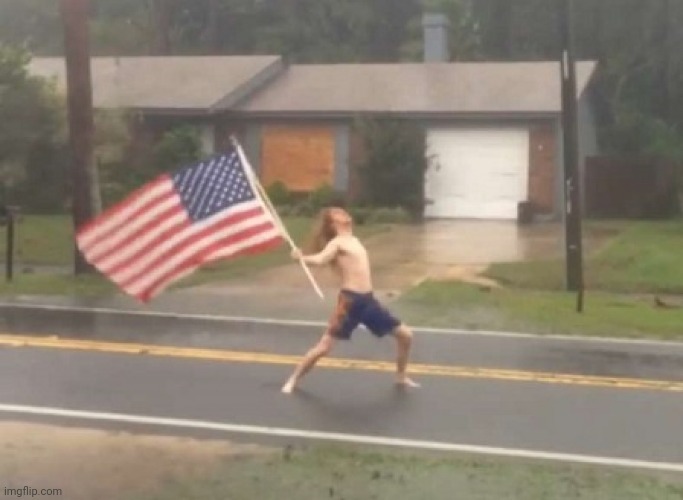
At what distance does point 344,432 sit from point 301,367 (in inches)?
69.4

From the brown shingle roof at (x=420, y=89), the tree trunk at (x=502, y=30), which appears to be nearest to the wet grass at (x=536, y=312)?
the brown shingle roof at (x=420, y=89)

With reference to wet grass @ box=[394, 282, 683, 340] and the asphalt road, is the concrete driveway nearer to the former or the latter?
wet grass @ box=[394, 282, 683, 340]

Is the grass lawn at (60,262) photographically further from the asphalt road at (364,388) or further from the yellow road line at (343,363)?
the yellow road line at (343,363)

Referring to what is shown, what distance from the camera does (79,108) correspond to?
2064 centimetres

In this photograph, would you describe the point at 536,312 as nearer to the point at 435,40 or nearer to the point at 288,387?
the point at 288,387

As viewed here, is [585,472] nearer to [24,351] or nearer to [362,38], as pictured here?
[24,351]

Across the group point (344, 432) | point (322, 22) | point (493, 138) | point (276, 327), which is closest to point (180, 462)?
point (344, 432)

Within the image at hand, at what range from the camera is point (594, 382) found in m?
12.1

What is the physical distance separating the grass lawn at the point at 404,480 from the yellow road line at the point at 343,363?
10.9ft

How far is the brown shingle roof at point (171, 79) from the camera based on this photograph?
3578cm

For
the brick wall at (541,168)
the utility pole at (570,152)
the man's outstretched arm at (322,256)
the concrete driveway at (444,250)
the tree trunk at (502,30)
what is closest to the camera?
the man's outstretched arm at (322,256)

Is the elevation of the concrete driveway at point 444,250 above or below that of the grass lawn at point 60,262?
below

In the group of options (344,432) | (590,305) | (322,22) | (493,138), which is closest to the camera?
(344,432)

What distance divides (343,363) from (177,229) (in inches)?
98.4
